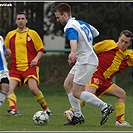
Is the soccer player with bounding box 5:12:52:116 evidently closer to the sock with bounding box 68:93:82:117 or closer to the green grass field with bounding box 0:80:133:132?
the green grass field with bounding box 0:80:133:132

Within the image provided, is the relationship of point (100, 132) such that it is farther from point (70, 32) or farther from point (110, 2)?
point (110, 2)

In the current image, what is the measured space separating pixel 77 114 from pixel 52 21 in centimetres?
1515

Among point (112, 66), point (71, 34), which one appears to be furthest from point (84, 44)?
point (112, 66)

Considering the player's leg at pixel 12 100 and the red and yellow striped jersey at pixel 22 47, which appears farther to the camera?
the red and yellow striped jersey at pixel 22 47

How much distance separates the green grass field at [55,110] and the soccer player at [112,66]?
1.40ft

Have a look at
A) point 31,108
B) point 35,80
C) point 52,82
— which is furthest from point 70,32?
point 52,82

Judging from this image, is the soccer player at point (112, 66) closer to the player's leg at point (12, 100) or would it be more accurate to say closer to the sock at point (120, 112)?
the sock at point (120, 112)

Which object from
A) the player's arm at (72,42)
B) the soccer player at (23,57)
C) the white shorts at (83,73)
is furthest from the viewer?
the soccer player at (23,57)

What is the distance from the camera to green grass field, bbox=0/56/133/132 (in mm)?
9102

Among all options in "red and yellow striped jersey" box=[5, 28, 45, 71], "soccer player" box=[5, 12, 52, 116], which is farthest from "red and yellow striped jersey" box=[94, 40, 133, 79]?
"red and yellow striped jersey" box=[5, 28, 45, 71]

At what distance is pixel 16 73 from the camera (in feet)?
39.6

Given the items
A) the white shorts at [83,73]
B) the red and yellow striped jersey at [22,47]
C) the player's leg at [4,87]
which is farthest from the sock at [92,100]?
the red and yellow striped jersey at [22,47]

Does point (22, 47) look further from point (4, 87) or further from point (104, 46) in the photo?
point (104, 46)

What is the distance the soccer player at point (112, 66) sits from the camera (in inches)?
393
